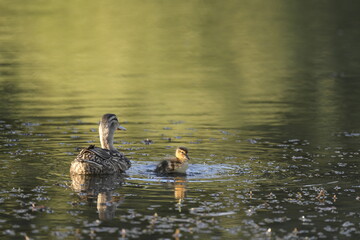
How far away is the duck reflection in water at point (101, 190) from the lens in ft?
35.3

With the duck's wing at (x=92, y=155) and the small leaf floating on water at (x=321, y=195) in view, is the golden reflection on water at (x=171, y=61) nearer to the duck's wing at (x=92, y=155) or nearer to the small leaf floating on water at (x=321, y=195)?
the duck's wing at (x=92, y=155)

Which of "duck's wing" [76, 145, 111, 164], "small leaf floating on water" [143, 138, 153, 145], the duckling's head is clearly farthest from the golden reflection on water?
"duck's wing" [76, 145, 111, 164]

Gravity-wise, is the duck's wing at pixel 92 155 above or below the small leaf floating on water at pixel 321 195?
above

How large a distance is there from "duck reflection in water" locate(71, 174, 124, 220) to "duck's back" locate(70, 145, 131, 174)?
0.31 feet

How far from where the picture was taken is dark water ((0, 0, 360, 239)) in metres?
10.2

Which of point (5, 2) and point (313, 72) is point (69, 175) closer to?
point (313, 72)

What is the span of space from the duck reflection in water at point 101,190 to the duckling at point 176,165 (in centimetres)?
63

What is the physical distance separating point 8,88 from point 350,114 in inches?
386

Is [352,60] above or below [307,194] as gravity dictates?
above

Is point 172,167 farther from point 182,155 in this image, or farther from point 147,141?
point 147,141

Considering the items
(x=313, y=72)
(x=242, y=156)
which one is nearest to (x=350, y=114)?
(x=242, y=156)

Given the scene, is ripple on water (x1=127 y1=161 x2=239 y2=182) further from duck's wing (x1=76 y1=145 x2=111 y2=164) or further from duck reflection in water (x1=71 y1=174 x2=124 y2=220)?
duck's wing (x1=76 y1=145 x2=111 y2=164)

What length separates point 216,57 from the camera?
32.1 metres

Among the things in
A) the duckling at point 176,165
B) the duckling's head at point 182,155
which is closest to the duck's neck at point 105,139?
the duckling at point 176,165
